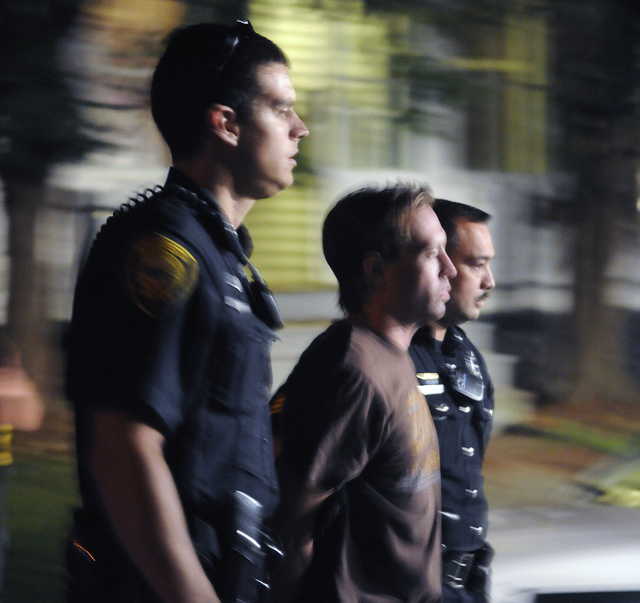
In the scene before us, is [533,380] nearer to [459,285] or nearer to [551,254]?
[551,254]

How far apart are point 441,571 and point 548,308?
8.68 m

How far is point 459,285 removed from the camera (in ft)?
9.74

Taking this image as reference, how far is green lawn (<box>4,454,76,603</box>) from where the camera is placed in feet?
16.5

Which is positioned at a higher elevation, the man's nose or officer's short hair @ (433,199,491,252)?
officer's short hair @ (433,199,491,252)

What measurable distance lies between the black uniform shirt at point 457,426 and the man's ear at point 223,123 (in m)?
0.90

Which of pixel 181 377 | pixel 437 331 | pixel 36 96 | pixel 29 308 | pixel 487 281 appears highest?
pixel 36 96

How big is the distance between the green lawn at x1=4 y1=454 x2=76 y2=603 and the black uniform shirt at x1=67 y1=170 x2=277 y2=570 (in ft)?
10.3

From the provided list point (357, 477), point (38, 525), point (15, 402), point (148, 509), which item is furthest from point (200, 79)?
point (38, 525)

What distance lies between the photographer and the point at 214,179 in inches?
80.6

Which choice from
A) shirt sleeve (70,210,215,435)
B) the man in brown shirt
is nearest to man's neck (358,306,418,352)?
the man in brown shirt

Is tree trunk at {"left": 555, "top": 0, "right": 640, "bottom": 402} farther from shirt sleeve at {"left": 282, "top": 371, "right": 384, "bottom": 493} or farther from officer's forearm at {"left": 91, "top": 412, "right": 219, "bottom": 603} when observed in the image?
officer's forearm at {"left": 91, "top": 412, "right": 219, "bottom": 603}

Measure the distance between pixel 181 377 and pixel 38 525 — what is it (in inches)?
176

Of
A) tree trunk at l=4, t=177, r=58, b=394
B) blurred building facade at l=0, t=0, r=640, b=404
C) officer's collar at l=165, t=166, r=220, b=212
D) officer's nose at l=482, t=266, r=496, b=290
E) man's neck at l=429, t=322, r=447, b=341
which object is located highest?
blurred building facade at l=0, t=0, r=640, b=404

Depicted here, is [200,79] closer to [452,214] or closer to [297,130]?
[297,130]
